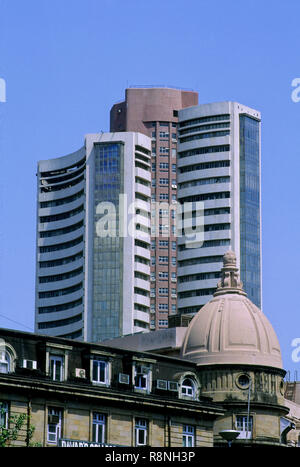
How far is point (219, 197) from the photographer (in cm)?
19712

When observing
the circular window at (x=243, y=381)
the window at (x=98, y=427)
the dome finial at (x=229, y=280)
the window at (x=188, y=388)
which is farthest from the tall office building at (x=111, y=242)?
the window at (x=98, y=427)

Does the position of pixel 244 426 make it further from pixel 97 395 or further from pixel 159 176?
pixel 159 176

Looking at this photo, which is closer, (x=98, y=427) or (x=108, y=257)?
(x=98, y=427)

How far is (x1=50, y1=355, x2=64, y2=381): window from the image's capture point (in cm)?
7050

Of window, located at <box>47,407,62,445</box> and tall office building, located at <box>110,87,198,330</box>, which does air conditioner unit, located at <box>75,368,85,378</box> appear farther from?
tall office building, located at <box>110,87,198,330</box>

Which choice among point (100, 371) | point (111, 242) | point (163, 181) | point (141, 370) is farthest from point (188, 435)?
point (163, 181)

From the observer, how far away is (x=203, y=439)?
7800 cm

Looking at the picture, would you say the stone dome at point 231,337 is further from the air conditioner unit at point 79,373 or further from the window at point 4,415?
the window at point 4,415

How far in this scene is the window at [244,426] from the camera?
85.2 meters

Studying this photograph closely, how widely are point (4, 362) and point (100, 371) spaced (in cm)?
766

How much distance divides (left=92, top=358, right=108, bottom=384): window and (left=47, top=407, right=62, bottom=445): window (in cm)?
382

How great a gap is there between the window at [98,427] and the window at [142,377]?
163 inches
